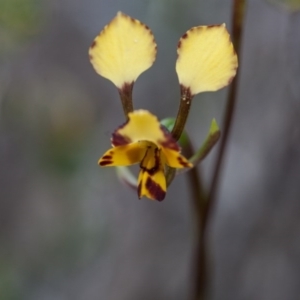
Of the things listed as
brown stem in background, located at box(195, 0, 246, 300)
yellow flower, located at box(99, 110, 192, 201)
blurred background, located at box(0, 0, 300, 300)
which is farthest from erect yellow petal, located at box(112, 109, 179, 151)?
blurred background, located at box(0, 0, 300, 300)

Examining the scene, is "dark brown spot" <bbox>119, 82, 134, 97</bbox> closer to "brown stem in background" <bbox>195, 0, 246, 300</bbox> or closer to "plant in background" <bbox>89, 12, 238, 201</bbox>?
"plant in background" <bbox>89, 12, 238, 201</bbox>

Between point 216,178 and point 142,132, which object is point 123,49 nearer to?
point 142,132

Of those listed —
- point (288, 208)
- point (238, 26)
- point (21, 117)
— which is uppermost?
point (238, 26)

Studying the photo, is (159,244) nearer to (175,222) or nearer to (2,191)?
(175,222)

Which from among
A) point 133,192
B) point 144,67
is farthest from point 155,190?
point 133,192

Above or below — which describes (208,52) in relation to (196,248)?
above

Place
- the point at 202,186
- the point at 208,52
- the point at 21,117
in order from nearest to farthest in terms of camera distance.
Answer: the point at 208,52 → the point at 202,186 → the point at 21,117

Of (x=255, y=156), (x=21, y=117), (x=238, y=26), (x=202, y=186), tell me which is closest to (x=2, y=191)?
(x=21, y=117)
